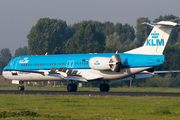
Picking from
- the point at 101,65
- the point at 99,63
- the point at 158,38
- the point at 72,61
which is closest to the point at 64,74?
the point at 72,61

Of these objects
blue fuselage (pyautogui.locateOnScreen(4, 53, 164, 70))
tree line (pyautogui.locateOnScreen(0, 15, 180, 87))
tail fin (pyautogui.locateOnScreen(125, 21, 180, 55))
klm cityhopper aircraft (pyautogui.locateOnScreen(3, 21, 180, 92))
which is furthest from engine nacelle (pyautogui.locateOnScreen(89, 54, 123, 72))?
tree line (pyautogui.locateOnScreen(0, 15, 180, 87))

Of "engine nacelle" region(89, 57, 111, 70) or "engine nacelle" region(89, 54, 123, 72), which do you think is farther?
"engine nacelle" region(89, 57, 111, 70)

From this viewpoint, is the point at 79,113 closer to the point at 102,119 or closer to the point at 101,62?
the point at 102,119

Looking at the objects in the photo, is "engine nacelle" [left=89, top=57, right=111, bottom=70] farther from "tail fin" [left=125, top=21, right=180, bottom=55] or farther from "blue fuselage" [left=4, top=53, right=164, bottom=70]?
"tail fin" [left=125, top=21, right=180, bottom=55]

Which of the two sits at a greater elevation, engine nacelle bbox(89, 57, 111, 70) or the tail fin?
the tail fin

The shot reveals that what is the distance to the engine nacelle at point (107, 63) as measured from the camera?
1457 inches

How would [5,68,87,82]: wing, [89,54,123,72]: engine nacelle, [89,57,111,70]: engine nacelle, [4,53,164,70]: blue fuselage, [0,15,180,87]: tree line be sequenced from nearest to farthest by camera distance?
1. [4,53,164,70]: blue fuselage
2. [89,54,123,72]: engine nacelle
3. [89,57,111,70]: engine nacelle
4. [5,68,87,82]: wing
5. [0,15,180,87]: tree line

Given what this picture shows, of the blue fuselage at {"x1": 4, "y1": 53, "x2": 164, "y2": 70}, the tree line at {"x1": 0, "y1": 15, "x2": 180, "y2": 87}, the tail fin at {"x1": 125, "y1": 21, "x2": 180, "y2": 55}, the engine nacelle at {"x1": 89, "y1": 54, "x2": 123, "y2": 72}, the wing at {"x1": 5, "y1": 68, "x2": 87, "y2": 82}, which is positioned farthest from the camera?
the tree line at {"x1": 0, "y1": 15, "x2": 180, "y2": 87}

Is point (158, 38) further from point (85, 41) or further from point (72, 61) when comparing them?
point (85, 41)

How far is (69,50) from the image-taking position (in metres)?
113

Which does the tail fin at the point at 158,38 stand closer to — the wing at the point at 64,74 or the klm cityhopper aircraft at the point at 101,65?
the klm cityhopper aircraft at the point at 101,65

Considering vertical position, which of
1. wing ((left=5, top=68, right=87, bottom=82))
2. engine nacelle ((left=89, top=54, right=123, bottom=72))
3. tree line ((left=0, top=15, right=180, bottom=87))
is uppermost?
tree line ((left=0, top=15, right=180, bottom=87))

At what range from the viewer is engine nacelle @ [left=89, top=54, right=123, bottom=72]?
37.0m

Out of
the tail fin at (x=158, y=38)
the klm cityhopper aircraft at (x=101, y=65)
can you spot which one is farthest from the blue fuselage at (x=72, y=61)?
the tail fin at (x=158, y=38)
